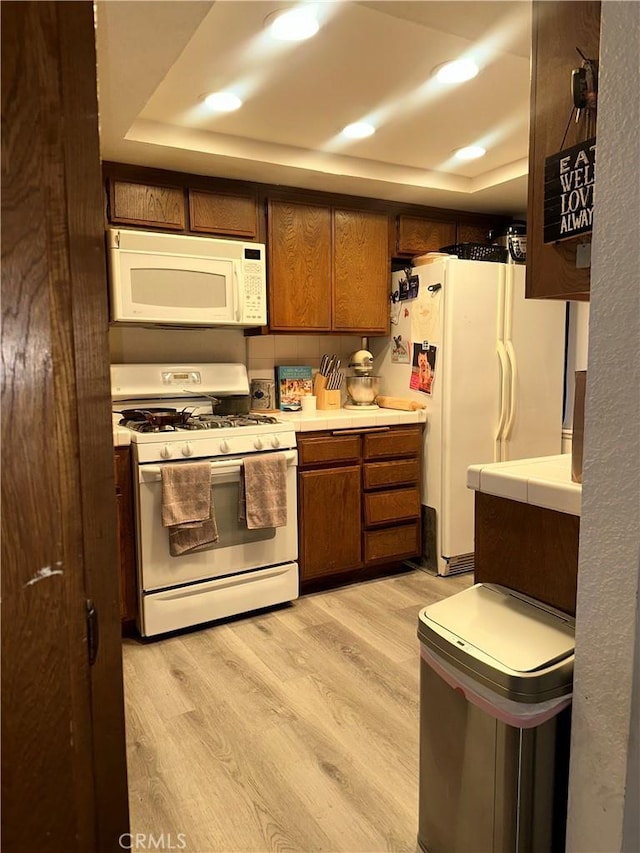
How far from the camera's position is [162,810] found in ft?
5.29

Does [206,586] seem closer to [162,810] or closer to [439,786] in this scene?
[162,810]

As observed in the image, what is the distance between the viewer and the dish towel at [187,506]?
250 centimetres

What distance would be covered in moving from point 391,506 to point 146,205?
2005mm

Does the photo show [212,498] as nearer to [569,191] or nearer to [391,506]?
[391,506]

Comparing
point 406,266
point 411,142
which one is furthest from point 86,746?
point 406,266

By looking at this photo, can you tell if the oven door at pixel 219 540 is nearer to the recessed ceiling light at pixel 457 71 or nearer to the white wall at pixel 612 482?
the recessed ceiling light at pixel 457 71

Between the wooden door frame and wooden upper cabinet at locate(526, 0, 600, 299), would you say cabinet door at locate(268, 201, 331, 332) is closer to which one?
wooden upper cabinet at locate(526, 0, 600, 299)

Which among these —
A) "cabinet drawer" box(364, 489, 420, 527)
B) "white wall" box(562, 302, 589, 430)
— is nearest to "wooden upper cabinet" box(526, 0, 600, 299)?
"cabinet drawer" box(364, 489, 420, 527)

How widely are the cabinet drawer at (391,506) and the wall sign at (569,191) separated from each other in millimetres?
2064

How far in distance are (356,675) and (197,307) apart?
1835 mm

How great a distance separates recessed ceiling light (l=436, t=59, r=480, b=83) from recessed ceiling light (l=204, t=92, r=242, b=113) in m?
0.77

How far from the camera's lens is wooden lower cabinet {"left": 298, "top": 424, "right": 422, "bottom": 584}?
9.99 ft

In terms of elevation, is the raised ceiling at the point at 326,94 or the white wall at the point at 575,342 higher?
the raised ceiling at the point at 326,94

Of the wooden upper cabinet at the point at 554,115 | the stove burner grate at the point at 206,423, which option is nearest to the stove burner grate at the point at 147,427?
the stove burner grate at the point at 206,423
